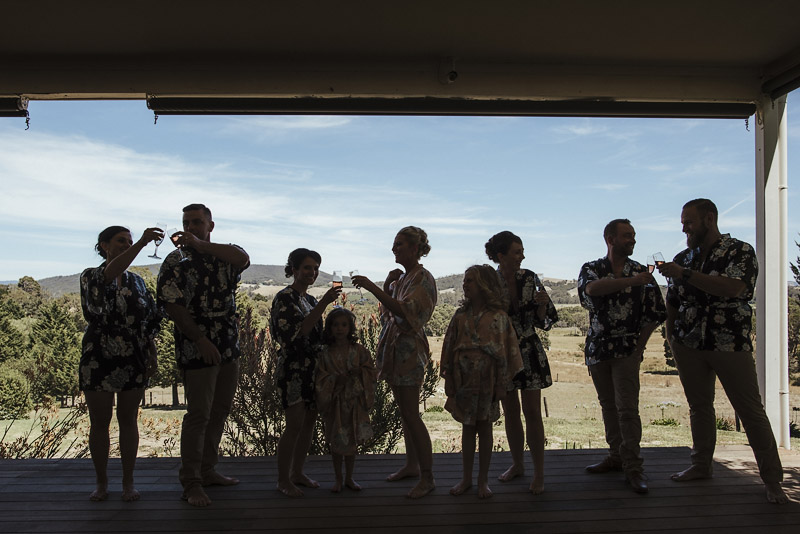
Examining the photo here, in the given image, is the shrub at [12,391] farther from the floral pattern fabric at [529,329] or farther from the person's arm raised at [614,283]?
the person's arm raised at [614,283]

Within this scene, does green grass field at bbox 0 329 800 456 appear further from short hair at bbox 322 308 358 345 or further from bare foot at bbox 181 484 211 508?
short hair at bbox 322 308 358 345

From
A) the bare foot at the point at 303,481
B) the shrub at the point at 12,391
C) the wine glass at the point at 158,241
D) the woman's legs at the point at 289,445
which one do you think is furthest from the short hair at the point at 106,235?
the shrub at the point at 12,391

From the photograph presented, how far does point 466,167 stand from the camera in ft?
102

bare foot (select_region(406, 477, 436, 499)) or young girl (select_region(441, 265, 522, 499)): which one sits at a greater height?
young girl (select_region(441, 265, 522, 499))

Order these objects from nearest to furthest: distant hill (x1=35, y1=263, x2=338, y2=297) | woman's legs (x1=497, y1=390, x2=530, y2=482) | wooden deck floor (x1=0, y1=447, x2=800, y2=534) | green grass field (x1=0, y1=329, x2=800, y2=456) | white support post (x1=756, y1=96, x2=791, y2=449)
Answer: wooden deck floor (x1=0, y1=447, x2=800, y2=534) → woman's legs (x1=497, y1=390, x2=530, y2=482) → distant hill (x1=35, y1=263, x2=338, y2=297) → white support post (x1=756, y1=96, x2=791, y2=449) → green grass field (x1=0, y1=329, x2=800, y2=456)

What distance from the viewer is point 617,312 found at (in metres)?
3.70

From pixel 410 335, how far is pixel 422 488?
2.75 feet

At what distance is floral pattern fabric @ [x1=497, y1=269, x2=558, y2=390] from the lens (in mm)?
3577

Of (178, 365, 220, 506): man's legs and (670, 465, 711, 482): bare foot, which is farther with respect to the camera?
(670, 465, 711, 482): bare foot

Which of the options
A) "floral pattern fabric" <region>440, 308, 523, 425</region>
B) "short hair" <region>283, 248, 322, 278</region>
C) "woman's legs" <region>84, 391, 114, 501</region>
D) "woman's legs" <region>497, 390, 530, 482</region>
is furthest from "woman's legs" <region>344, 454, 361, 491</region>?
"woman's legs" <region>84, 391, 114, 501</region>

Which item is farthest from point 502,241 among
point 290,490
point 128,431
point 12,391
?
point 12,391

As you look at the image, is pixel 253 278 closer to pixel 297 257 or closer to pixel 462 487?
pixel 297 257

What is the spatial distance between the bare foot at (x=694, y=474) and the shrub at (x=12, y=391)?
365 inches

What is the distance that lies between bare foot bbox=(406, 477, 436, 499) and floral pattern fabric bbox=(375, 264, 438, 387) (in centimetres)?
53
